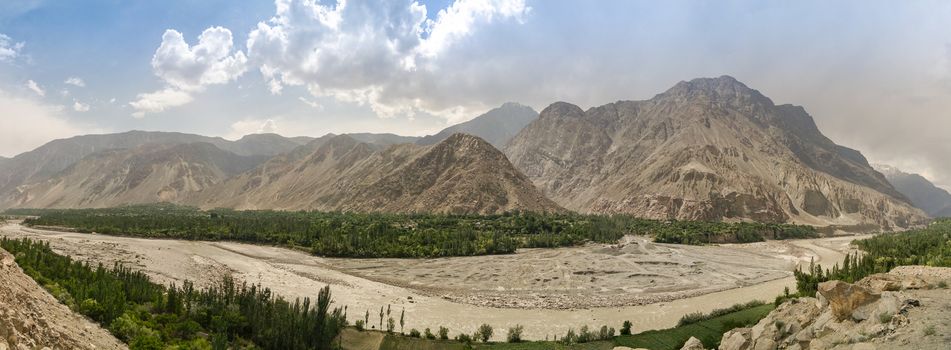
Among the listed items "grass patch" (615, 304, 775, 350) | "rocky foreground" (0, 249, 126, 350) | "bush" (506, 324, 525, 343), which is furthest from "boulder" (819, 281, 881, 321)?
"rocky foreground" (0, 249, 126, 350)

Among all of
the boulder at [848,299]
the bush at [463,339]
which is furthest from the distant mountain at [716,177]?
the boulder at [848,299]

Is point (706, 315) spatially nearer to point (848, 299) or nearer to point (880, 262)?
point (848, 299)

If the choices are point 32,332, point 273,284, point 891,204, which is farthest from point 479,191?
point 891,204

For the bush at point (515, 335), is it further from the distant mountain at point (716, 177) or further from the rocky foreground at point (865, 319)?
the distant mountain at point (716, 177)

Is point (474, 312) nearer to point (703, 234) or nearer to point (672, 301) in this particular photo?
point (672, 301)

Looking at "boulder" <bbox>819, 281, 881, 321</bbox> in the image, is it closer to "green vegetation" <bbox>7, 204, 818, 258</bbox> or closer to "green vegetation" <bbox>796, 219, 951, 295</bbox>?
"green vegetation" <bbox>796, 219, 951, 295</bbox>

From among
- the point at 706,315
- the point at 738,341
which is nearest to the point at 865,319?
the point at 738,341
